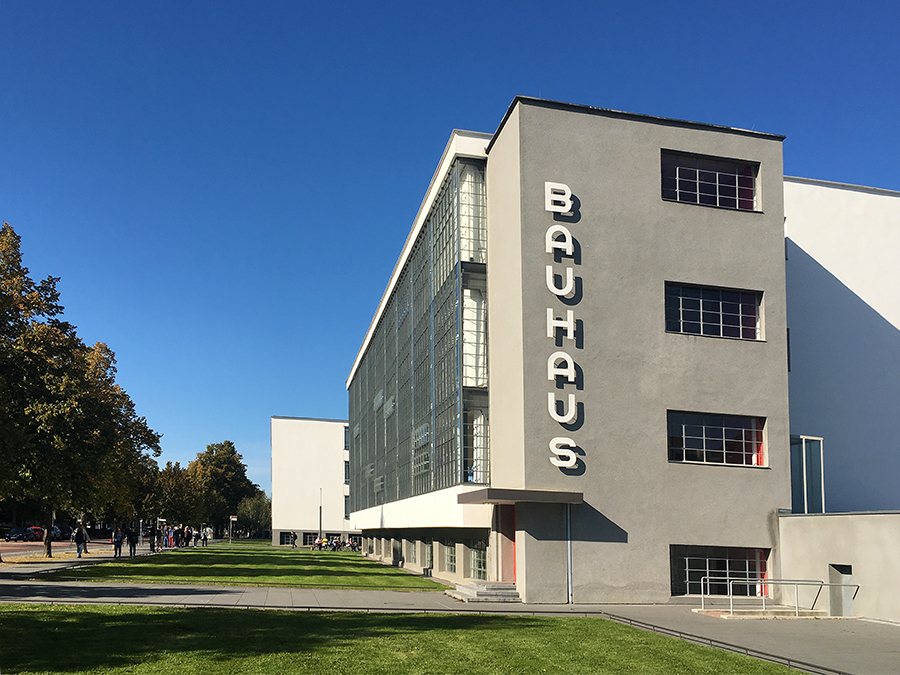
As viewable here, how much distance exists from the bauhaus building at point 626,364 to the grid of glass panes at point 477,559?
0.79 metres

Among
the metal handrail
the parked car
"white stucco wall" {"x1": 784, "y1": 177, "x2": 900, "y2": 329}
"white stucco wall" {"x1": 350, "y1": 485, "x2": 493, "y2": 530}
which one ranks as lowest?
the parked car

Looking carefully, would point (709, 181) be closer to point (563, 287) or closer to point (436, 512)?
point (563, 287)

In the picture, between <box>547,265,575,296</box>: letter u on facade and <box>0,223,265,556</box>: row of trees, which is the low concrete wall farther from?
<box>0,223,265,556</box>: row of trees

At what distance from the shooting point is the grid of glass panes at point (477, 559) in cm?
3378

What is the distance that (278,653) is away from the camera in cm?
1494

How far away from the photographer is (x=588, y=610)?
24.6 metres

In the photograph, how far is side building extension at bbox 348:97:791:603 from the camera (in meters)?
27.5

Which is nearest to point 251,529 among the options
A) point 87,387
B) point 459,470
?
point 87,387

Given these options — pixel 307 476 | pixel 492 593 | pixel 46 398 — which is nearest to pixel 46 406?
pixel 46 398

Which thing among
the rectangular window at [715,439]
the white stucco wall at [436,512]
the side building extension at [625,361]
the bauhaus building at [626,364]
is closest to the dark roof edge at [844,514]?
the bauhaus building at [626,364]

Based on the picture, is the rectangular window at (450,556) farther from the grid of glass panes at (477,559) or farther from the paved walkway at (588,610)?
the paved walkway at (588,610)

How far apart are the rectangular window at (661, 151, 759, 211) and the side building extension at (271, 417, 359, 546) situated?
3445 inches

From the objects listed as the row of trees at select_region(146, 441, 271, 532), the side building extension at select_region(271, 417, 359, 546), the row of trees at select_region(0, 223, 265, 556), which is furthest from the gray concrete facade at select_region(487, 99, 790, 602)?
the side building extension at select_region(271, 417, 359, 546)

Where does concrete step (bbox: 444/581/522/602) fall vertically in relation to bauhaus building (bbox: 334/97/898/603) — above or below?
below
